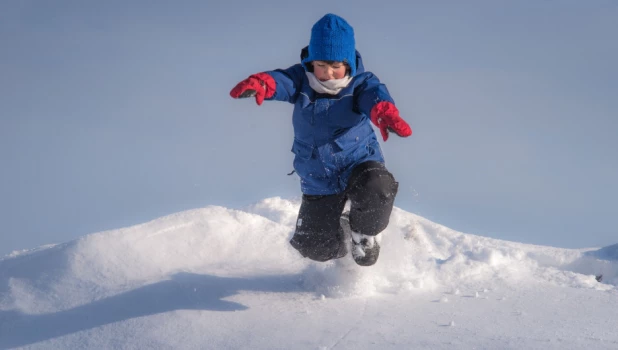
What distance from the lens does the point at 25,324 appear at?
3418 millimetres

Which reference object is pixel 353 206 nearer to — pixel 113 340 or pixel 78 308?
pixel 113 340

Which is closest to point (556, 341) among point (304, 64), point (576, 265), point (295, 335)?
point (295, 335)

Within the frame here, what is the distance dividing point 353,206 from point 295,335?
105cm

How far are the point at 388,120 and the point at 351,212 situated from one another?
0.87 metres

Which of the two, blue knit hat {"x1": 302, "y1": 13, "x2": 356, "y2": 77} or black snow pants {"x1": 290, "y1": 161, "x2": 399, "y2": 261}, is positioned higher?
blue knit hat {"x1": 302, "y1": 13, "x2": 356, "y2": 77}

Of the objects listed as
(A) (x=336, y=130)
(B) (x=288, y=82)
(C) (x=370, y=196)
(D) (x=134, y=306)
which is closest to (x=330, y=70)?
(B) (x=288, y=82)

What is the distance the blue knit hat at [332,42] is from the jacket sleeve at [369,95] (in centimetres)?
14

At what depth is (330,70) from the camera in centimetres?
348

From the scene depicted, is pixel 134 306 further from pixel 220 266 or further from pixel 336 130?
pixel 336 130

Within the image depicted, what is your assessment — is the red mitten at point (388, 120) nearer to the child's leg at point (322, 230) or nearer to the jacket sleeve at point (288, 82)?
the jacket sleeve at point (288, 82)

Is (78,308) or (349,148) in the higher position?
(349,148)

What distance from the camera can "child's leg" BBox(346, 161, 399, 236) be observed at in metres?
3.40

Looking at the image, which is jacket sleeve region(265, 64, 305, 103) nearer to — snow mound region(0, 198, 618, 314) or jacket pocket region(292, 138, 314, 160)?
jacket pocket region(292, 138, 314, 160)

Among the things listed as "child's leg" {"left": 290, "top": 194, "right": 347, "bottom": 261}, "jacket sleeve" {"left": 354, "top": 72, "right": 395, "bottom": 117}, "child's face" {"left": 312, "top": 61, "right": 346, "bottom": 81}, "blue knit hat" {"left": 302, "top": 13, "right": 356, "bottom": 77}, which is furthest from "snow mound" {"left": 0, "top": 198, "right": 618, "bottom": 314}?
"blue knit hat" {"left": 302, "top": 13, "right": 356, "bottom": 77}
